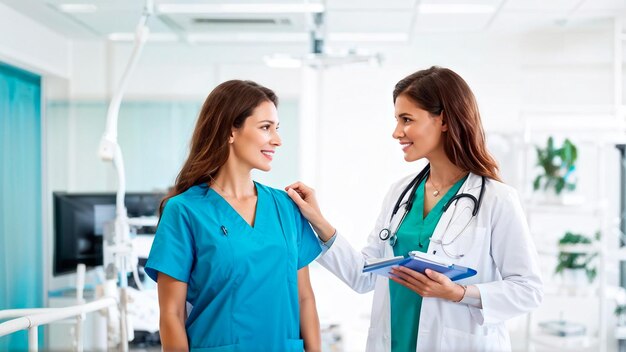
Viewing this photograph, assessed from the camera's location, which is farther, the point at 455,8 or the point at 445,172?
the point at 455,8

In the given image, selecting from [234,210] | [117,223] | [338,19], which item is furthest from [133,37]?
[234,210]

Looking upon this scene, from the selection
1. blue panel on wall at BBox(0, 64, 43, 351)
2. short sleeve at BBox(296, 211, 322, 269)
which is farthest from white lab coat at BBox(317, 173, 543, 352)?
blue panel on wall at BBox(0, 64, 43, 351)

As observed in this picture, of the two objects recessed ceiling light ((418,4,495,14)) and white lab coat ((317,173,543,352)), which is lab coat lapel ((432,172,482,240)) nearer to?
white lab coat ((317,173,543,352))

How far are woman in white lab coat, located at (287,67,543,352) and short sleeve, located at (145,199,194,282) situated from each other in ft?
0.98

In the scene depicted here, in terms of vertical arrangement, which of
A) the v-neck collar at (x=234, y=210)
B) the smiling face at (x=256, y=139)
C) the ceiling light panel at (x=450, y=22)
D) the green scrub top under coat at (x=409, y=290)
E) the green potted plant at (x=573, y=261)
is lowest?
the green potted plant at (x=573, y=261)

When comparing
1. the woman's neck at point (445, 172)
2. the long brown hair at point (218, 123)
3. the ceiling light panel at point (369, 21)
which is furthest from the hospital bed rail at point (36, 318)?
the ceiling light panel at point (369, 21)

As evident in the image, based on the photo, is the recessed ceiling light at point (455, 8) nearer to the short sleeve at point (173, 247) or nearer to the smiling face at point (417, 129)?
the smiling face at point (417, 129)

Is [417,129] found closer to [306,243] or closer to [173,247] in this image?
[306,243]

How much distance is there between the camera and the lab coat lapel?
1.56 metres

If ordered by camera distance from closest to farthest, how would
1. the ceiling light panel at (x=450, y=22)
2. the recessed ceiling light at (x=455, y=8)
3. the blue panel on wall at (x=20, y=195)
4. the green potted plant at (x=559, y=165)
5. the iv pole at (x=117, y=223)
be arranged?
1. the iv pole at (x=117, y=223)
2. the green potted plant at (x=559, y=165)
3. the recessed ceiling light at (x=455, y=8)
4. the blue panel on wall at (x=20, y=195)
5. the ceiling light panel at (x=450, y=22)

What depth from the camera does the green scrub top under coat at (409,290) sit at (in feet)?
5.18

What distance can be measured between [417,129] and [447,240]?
28 centimetres

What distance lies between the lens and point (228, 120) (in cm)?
148

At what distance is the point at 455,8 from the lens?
3.63 meters
